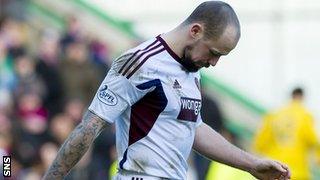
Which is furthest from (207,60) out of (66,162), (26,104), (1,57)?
(1,57)

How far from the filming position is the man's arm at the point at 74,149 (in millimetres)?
6770

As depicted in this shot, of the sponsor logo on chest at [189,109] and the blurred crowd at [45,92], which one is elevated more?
the sponsor logo on chest at [189,109]

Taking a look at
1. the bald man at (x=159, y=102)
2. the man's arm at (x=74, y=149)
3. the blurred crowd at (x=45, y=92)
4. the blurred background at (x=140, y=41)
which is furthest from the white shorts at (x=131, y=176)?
the blurred background at (x=140, y=41)

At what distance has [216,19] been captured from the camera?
6.88 metres

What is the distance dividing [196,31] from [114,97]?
559mm

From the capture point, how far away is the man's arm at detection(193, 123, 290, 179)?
23.4 ft

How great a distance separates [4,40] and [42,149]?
12.1 feet

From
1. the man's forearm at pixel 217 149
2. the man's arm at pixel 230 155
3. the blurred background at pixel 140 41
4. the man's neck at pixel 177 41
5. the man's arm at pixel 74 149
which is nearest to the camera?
the man's arm at pixel 74 149

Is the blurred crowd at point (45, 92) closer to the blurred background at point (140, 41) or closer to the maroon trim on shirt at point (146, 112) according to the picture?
the blurred background at point (140, 41)

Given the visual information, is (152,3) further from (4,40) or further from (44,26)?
(4,40)

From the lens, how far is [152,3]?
840 inches

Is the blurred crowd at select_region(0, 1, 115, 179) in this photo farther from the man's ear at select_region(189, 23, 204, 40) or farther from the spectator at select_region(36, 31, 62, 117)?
the man's ear at select_region(189, 23, 204, 40)

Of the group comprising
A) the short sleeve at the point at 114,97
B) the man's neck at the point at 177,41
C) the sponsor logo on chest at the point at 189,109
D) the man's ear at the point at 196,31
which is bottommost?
the short sleeve at the point at 114,97

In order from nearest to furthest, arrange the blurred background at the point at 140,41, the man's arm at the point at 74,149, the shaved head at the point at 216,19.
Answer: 1. the man's arm at the point at 74,149
2. the shaved head at the point at 216,19
3. the blurred background at the point at 140,41
